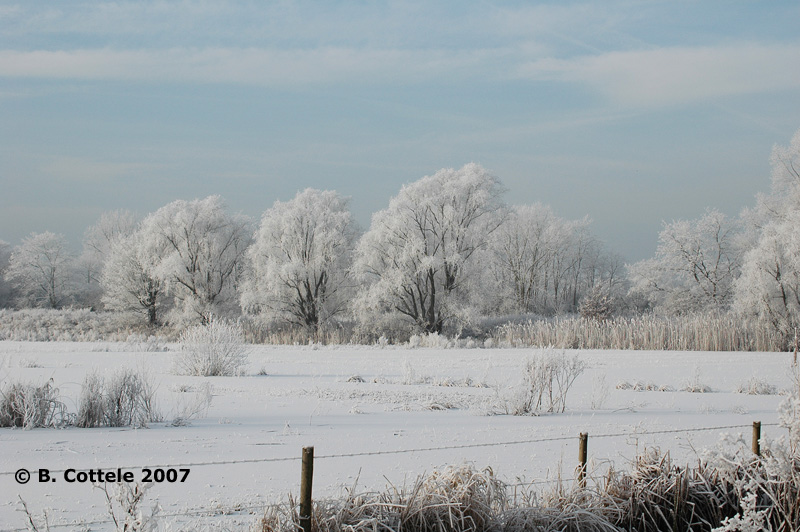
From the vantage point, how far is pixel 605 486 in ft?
17.3

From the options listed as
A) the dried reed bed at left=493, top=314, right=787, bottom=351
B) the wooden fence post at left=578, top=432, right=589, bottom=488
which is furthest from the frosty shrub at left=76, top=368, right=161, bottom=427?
the dried reed bed at left=493, top=314, right=787, bottom=351

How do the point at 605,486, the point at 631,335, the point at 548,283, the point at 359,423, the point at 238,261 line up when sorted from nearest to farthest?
the point at 605,486
the point at 359,423
the point at 631,335
the point at 238,261
the point at 548,283

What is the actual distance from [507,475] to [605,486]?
1.26 m

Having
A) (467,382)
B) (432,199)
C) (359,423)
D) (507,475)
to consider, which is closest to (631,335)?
(467,382)

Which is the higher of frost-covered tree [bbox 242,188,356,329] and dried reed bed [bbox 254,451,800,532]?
frost-covered tree [bbox 242,188,356,329]

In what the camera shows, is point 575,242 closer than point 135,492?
No

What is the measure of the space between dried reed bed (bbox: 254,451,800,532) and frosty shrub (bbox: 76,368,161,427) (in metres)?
5.36

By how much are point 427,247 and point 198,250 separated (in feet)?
52.4

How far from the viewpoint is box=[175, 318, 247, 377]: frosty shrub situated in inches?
638

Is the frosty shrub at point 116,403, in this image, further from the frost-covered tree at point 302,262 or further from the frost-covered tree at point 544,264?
the frost-covered tree at point 544,264

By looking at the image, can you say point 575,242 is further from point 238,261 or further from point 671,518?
point 671,518

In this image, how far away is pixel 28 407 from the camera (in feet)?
27.9

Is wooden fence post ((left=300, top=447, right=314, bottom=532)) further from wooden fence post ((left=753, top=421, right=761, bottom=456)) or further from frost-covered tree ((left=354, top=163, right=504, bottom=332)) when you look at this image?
frost-covered tree ((left=354, top=163, right=504, bottom=332))

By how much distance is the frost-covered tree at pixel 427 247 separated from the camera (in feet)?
115
